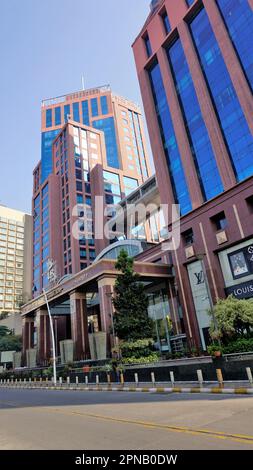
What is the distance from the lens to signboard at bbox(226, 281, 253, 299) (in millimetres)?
30156

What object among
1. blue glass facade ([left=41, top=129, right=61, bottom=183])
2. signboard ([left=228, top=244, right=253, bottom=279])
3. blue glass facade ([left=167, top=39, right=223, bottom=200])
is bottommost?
signboard ([left=228, top=244, right=253, bottom=279])

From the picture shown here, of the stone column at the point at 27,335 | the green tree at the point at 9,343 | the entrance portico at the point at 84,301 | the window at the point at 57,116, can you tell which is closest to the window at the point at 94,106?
the window at the point at 57,116

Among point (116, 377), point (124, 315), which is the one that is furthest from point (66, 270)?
point (116, 377)

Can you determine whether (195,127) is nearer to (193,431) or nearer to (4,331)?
(193,431)

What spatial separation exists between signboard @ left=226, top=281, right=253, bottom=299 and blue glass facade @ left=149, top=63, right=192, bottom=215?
11302 mm

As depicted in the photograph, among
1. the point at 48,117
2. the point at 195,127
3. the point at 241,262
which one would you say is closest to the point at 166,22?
the point at 195,127

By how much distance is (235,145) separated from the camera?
3425cm

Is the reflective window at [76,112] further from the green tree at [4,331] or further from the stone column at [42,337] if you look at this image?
the stone column at [42,337]

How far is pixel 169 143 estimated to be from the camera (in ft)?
145

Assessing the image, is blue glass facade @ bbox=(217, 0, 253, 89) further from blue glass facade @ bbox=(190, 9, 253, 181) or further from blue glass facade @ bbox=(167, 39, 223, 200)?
blue glass facade @ bbox=(167, 39, 223, 200)

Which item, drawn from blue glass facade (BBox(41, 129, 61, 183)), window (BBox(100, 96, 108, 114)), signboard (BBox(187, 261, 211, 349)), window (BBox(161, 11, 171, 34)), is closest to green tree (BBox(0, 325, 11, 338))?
blue glass facade (BBox(41, 129, 61, 183))

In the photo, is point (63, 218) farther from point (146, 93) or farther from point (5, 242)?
point (5, 242)

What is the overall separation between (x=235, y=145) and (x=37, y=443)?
110 feet

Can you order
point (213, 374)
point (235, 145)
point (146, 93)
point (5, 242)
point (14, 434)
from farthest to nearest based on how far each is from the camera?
1. point (5, 242)
2. point (146, 93)
3. point (235, 145)
4. point (213, 374)
5. point (14, 434)
